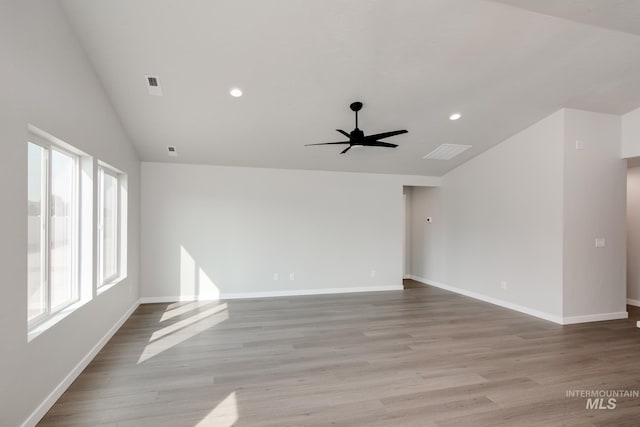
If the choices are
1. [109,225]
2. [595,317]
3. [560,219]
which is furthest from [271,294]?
[595,317]

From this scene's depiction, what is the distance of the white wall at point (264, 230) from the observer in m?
5.94

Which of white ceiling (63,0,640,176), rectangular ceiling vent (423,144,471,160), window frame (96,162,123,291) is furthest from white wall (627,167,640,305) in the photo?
window frame (96,162,123,291)

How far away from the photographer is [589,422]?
2.37m

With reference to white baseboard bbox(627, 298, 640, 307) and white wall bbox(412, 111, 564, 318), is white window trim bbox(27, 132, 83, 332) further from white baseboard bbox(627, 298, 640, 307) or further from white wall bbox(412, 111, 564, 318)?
white baseboard bbox(627, 298, 640, 307)

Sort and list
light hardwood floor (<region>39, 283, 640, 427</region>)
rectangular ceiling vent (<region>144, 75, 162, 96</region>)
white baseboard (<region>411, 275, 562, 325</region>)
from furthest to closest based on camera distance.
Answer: white baseboard (<region>411, 275, 562, 325</region>) < rectangular ceiling vent (<region>144, 75, 162, 96</region>) < light hardwood floor (<region>39, 283, 640, 427</region>)

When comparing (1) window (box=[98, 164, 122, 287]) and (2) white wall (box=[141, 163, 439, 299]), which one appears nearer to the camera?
(1) window (box=[98, 164, 122, 287])

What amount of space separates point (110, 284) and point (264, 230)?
9.00 feet

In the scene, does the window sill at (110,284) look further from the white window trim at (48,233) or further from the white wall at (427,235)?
the white wall at (427,235)

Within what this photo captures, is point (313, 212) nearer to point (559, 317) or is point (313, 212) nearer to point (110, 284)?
point (110, 284)

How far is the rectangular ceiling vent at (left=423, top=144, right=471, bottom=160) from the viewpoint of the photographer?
19.4 ft

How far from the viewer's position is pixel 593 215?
4.95 m

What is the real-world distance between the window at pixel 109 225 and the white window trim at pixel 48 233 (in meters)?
0.79

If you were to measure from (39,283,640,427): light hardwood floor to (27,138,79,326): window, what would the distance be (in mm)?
815

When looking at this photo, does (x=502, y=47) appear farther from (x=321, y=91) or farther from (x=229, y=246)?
(x=229, y=246)
